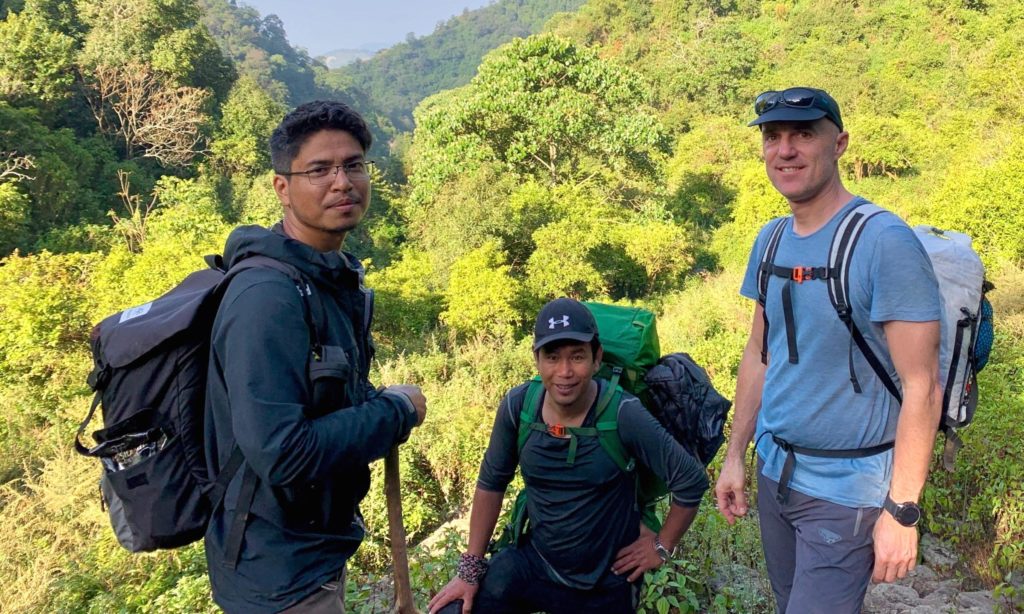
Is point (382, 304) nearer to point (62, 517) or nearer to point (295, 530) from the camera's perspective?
point (62, 517)

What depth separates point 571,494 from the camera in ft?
6.57

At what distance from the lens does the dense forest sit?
4.23 m

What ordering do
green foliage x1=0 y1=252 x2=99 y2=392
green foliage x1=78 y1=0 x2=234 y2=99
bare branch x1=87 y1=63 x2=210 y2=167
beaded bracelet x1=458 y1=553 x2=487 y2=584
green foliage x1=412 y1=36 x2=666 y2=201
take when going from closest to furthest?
1. beaded bracelet x1=458 y1=553 x2=487 y2=584
2. green foliage x1=0 y1=252 x2=99 y2=392
3. green foliage x1=412 y1=36 x2=666 y2=201
4. bare branch x1=87 y1=63 x2=210 y2=167
5. green foliage x1=78 y1=0 x2=234 y2=99

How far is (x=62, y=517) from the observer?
6.00 meters

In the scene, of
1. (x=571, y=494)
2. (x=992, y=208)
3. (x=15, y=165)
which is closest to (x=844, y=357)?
(x=571, y=494)

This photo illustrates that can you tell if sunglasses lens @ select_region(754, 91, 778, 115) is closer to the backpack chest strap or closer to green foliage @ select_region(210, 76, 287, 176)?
the backpack chest strap

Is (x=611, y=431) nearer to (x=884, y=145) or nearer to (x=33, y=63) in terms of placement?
(x=884, y=145)

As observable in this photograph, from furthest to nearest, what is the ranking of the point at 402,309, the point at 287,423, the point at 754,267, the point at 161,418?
the point at 402,309 < the point at 754,267 < the point at 161,418 < the point at 287,423

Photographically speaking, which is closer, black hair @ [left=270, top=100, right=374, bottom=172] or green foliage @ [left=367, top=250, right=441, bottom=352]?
black hair @ [left=270, top=100, right=374, bottom=172]

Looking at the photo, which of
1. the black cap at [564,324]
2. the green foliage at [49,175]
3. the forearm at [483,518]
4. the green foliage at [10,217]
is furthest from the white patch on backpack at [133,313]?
the green foliage at [49,175]

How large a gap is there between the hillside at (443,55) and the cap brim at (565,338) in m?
107

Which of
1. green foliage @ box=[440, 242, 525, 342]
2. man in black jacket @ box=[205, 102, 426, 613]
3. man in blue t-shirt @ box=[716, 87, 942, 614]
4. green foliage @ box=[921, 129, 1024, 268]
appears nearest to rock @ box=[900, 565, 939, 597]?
man in blue t-shirt @ box=[716, 87, 942, 614]

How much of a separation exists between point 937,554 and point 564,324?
3212mm

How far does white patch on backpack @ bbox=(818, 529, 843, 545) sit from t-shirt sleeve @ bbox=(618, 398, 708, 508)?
0.34 m
